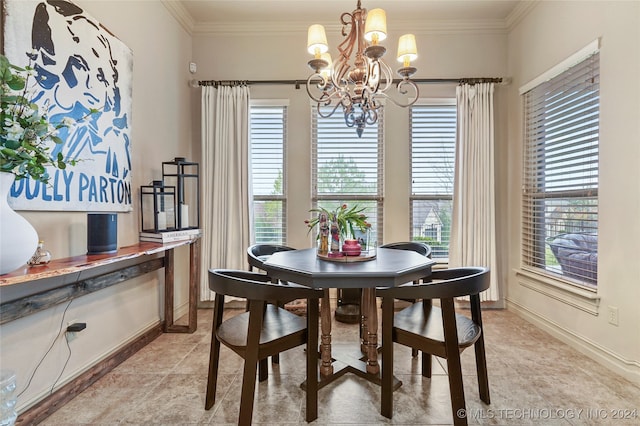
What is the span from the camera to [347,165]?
3684 mm

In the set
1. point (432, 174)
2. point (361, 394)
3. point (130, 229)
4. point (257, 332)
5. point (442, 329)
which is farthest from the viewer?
point (432, 174)

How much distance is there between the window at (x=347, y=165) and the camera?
3.67 m

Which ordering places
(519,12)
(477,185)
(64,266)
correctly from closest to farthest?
1. (64,266)
2. (519,12)
3. (477,185)

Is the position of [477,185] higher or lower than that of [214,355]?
higher

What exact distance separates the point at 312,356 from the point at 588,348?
2.32 metres

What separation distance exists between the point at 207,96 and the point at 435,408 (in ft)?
11.4

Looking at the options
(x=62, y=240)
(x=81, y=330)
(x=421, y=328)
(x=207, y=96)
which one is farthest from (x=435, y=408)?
(x=207, y=96)

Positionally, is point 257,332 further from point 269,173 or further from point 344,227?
point 269,173

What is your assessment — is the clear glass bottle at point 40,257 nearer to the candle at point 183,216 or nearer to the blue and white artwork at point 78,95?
the blue and white artwork at point 78,95

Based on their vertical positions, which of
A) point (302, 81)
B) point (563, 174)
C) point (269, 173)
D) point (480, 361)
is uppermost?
point (302, 81)

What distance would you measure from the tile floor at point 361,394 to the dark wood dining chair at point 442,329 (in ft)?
0.62

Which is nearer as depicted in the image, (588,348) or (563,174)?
(588,348)

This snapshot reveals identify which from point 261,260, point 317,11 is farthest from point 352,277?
point 317,11

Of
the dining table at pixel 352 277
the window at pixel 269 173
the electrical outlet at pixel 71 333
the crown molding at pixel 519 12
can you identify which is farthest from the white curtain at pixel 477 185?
the electrical outlet at pixel 71 333
